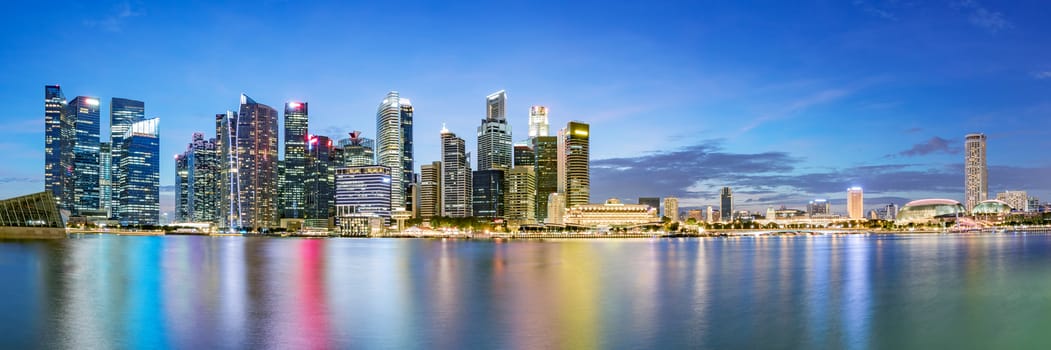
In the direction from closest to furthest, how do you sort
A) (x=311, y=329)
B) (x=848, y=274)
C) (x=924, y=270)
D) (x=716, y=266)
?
(x=311, y=329), (x=848, y=274), (x=924, y=270), (x=716, y=266)

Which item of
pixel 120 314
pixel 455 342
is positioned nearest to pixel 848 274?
pixel 455 342

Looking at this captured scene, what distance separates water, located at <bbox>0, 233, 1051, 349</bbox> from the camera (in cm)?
2358

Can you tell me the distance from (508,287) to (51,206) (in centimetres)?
10396

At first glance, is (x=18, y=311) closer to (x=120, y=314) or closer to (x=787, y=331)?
(x=120, y=314)

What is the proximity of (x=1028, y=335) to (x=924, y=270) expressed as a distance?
32487mm

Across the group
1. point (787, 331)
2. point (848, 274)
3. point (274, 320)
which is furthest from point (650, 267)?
point (274, 320)

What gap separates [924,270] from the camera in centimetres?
5528

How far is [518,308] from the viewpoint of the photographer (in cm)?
3094

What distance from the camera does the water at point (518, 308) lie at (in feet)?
77.4

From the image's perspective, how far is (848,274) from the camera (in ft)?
170

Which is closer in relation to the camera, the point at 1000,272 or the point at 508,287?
the point at 508,287

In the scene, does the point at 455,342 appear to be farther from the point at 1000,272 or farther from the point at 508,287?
the point at 1000,272

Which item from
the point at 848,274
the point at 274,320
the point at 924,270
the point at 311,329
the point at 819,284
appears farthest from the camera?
the point at 924,270

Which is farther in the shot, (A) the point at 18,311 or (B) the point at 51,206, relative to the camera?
(B) the point at 51,206
